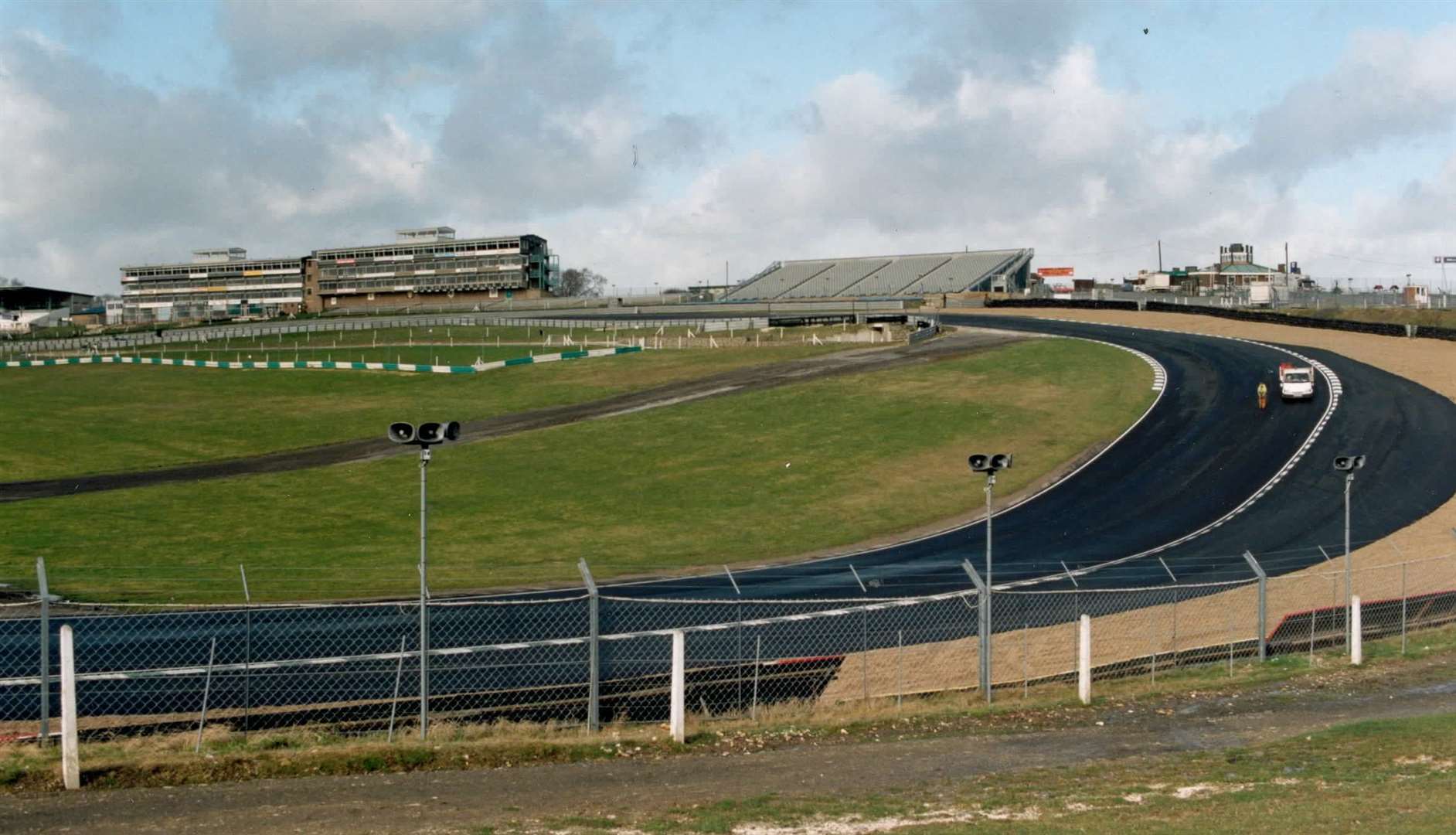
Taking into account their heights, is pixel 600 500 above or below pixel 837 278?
below

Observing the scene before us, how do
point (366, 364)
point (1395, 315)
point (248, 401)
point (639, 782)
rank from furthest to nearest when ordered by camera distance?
point (1395, 315) < point (366, 364) < point (248, 401) < point (639, 782)

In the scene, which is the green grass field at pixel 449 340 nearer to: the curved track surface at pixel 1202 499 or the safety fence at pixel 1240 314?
the safety fence at pixel 1240 314

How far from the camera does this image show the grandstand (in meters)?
164

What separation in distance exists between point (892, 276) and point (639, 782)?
165446 millimetres

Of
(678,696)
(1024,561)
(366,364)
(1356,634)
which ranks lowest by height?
(1024,561)

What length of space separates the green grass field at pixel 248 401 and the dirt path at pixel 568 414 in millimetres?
1930

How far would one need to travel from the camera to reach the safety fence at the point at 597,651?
675 inches

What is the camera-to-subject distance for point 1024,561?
35.7 meters

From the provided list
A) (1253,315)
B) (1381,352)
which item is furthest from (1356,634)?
(1253,315)

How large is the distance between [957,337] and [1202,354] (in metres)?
19.6

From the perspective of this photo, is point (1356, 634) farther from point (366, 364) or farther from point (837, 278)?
point (837, 278)

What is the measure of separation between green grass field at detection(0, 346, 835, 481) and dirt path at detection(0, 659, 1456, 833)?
41.1 metres

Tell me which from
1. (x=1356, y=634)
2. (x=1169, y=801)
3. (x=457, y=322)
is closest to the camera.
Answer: (x=1169, y=801)

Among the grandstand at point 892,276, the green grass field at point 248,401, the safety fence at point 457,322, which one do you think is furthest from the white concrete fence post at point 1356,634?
the grandstand at point 892,276
